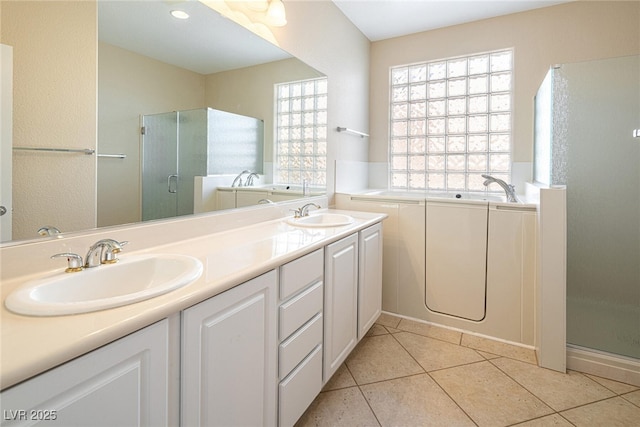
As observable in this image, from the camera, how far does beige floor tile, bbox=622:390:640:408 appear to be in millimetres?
1707

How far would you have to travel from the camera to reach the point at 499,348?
2.27 m

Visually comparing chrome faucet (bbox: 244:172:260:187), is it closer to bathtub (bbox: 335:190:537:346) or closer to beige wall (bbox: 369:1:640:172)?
bathtub (bbox: 335:190:537:346)

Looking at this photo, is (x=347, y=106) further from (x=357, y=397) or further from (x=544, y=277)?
(x=357, y=397)

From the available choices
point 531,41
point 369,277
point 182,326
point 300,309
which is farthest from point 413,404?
point 531,41

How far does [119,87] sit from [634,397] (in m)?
2.79

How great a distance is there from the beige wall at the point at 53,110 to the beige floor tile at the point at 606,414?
2.25 m

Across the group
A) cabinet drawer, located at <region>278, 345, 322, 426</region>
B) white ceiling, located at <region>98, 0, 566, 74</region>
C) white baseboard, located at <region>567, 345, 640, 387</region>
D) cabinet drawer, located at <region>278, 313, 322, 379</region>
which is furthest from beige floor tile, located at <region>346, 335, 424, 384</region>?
white ceiling, located at <region>98, 0, 566, 74</region>

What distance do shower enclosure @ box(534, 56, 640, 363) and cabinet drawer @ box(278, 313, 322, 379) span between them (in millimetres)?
1664

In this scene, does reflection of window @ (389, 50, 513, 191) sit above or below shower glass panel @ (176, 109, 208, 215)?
above

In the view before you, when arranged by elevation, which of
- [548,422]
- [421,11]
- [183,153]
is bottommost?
[548,422]

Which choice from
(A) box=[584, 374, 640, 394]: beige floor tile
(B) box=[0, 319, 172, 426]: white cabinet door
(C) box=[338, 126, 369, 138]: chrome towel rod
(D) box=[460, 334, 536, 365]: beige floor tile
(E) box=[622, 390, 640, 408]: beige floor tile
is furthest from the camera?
(C) box=[338, 126, 369, 138]: chrome towel rod

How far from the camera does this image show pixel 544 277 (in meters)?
2.00

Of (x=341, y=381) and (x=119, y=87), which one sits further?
(x=341, y=381)

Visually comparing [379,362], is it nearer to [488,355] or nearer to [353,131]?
[488,355]
